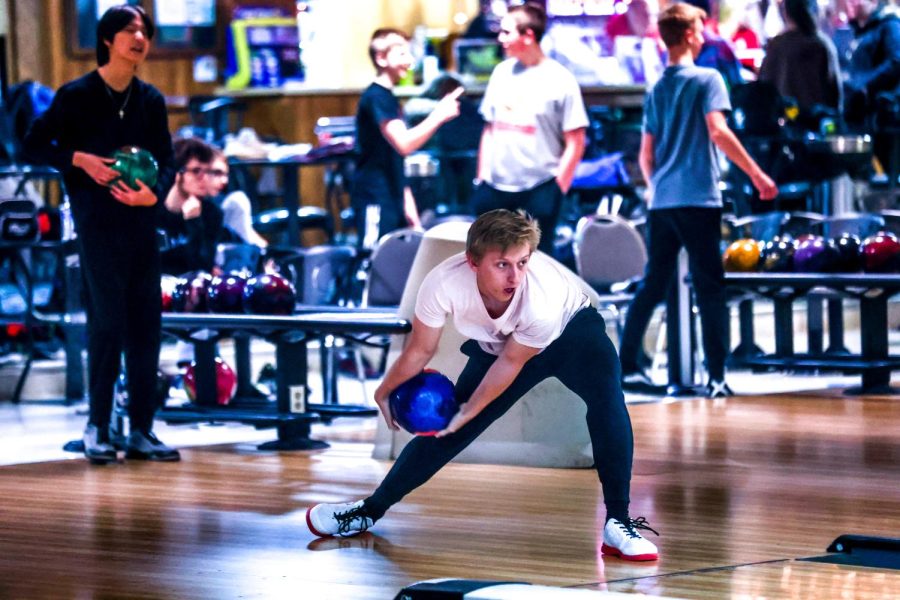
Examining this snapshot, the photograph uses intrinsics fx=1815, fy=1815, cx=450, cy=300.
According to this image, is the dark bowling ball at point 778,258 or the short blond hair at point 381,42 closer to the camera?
the dark bowling ball at point 778,258

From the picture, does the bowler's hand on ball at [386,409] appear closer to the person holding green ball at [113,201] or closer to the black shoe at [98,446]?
the person holding green ball at [113,201]

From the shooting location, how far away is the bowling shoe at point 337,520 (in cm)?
480

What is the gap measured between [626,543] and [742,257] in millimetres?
3957

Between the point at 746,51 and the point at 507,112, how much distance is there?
5.13 m

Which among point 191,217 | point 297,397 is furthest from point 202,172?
point 297,397

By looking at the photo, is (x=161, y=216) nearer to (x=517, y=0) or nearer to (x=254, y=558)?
(x=254, y=558)

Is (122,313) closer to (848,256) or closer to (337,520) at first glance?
(337,520)

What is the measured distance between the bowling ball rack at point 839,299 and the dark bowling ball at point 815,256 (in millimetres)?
54

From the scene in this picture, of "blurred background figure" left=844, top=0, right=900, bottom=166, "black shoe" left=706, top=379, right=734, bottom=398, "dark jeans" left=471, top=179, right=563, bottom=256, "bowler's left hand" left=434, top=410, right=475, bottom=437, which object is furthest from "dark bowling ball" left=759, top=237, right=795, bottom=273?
"bowler's left hand" left=434, top=410, right=475, bottom=437

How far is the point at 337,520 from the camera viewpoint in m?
4.81

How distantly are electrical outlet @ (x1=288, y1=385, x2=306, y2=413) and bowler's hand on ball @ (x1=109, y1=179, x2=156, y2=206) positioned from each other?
103 cm

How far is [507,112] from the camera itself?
788cm

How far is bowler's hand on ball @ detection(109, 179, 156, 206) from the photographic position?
240 inches

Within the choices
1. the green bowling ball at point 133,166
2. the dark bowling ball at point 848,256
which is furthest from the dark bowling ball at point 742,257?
the green bowling ball at point 133,166
